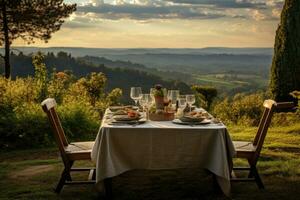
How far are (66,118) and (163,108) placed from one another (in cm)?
436

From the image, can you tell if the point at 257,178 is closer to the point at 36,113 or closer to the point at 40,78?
the point at 36,113

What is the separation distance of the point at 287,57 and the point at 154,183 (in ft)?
27.7

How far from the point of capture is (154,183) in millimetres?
5422

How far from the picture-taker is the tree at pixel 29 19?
1644 centimetres

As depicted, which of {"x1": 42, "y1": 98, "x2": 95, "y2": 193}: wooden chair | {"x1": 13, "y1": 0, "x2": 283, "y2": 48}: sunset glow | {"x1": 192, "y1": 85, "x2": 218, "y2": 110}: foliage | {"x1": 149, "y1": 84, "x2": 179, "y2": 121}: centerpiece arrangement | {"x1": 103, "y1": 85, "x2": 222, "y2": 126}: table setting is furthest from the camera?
{"x1": 13, "y1": 0, "x2": 283, "y2": 48}: sunset glow

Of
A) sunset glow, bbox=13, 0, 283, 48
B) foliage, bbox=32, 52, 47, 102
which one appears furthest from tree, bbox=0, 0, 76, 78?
foliage, bbox=32, 52, 47, 102

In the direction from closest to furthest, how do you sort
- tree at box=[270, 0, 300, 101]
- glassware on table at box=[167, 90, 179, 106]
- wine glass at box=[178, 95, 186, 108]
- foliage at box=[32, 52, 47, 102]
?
wine glass at box=[178, 95, 186, 108] < glassware on table at box=[167, 90, 179, 106] < foliage at box=[32, 52, 47, 102] < tree at box=[270, 0, 300, 101]

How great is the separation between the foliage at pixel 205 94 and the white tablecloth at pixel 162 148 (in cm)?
938

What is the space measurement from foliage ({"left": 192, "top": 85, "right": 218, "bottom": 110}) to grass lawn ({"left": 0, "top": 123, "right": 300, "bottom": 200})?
6745 mm

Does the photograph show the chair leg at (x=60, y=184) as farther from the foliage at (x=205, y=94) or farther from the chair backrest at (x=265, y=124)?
the foliage at (x=205, y=94)

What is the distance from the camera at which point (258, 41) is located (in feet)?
51.5

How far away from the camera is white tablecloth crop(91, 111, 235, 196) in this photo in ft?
14.8

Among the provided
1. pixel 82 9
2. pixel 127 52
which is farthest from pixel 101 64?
pixel 82 9

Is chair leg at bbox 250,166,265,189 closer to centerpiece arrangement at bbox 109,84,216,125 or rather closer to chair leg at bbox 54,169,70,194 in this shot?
centerpiece arrangement at bbox 109,84,216,125
